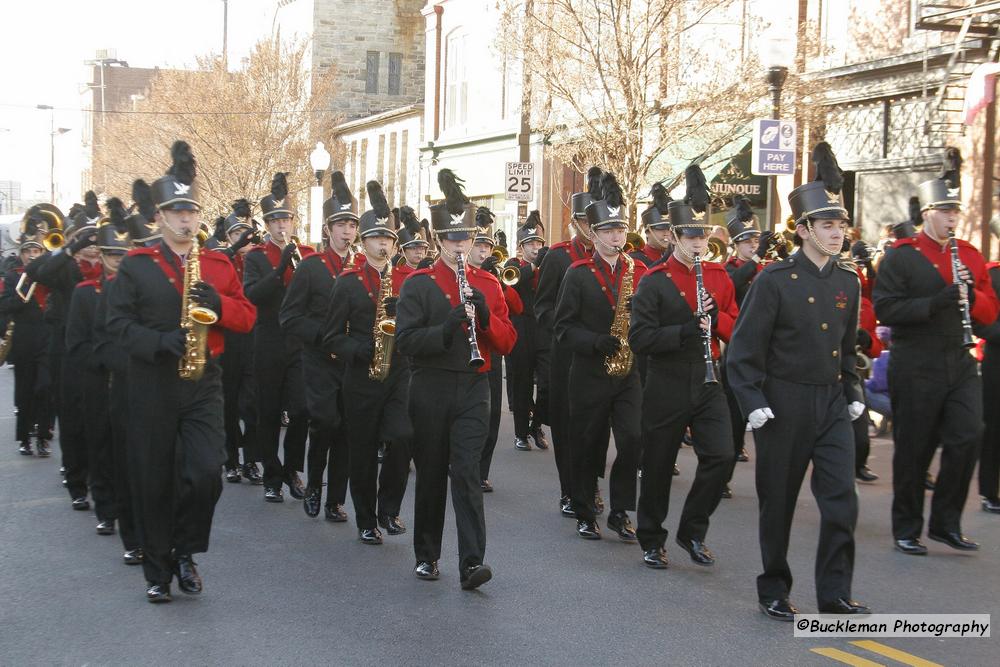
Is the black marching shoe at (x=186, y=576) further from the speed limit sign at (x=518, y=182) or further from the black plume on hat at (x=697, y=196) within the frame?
the speed limit sign at (x=518, y=182)

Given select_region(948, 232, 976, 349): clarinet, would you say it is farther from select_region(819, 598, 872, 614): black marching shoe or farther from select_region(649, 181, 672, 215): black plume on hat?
select_region(819, 598, 872, 614): black marching shoe

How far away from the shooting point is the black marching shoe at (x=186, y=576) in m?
7.50

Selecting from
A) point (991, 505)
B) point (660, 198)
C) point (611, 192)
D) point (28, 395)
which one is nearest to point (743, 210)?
point (660, 198)

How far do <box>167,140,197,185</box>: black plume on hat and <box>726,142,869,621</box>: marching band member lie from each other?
3256mm

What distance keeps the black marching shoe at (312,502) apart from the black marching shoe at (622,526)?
7.68 ft

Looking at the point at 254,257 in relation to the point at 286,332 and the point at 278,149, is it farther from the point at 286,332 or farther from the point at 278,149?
the point at 278,149

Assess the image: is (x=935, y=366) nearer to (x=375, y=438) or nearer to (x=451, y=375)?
(x=451, y=375)

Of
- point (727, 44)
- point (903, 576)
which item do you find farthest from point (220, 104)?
point (903, 576)

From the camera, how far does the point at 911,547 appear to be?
28.7 ft

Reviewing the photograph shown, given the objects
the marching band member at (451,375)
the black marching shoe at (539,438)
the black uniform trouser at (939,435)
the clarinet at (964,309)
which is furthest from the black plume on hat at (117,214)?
the black marching shoe at (539,438)

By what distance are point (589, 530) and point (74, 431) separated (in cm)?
437

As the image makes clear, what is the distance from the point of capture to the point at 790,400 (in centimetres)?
702

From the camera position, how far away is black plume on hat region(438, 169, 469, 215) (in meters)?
7.84

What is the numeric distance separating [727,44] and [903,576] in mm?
16592
